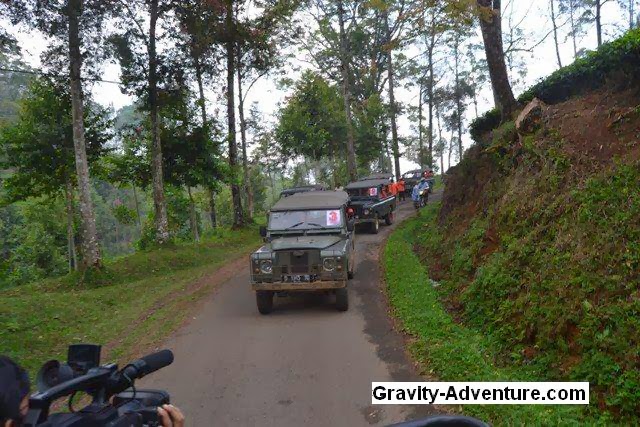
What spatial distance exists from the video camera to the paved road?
312 centimetres

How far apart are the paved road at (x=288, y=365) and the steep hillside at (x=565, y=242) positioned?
5.22 ft

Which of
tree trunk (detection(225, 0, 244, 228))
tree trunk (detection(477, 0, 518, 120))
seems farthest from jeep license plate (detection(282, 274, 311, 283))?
tree trunk (detection(225, 0, 244, 228))

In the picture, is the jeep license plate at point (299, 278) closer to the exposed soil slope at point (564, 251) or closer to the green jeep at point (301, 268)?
the green jeep at point (301, 268)

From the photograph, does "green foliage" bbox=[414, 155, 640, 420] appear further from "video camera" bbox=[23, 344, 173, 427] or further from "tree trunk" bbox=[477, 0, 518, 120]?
"video camera" bbox=[23, 344, 173, 427]

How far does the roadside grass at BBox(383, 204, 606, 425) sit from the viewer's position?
165 inches

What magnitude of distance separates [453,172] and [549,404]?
10.8 metres

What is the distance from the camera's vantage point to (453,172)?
14.5 metres

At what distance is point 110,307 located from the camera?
9.95 m

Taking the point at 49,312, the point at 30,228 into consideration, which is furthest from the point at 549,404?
the point at 30,228

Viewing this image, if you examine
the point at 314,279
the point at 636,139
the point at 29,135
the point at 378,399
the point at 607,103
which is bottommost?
Answer: the point at 378,399

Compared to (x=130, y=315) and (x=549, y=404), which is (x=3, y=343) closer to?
(x=130, y=315)

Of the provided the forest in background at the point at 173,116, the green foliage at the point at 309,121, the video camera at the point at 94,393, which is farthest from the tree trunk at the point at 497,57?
the green foliage at the point at 309,121

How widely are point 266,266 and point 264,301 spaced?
70 cm

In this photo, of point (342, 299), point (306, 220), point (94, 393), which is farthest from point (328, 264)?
point (94, 393)
